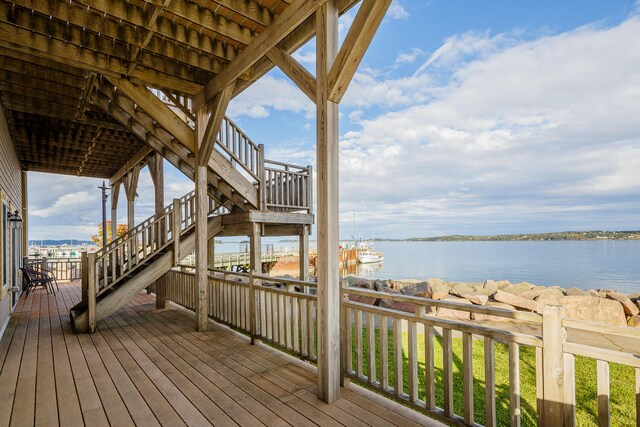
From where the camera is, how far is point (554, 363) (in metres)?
1.72

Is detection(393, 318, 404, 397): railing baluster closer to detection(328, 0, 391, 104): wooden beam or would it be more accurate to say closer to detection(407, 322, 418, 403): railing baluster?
detection(407, 322, 418, 403): railing baluster

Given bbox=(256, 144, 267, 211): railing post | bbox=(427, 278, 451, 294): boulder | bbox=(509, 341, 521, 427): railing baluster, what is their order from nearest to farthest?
bbox=(509, 341, 521, 427): railing baluster < bbox=(256, 144, 267, 211): railing post < bbox=(427, 278, 451, 294): boulder

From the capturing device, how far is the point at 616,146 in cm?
3119

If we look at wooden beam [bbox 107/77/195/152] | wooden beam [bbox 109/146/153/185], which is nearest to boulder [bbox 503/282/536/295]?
wooden beam [bbox 107/77/195/152]

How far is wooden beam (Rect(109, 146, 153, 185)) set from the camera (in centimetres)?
800

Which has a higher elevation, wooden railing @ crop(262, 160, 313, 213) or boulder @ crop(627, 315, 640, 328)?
wooden railing @ crop(262, 160, 313, 213)

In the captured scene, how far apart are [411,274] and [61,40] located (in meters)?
33.3

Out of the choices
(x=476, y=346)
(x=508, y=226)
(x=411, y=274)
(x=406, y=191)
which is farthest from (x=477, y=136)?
(x=476, y=346)

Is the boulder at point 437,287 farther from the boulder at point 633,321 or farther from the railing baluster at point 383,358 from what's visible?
the railing baluster at point 383,358

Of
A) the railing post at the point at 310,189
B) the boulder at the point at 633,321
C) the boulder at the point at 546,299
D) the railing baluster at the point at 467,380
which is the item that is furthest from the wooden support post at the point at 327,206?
the boulder at the point at 633,321

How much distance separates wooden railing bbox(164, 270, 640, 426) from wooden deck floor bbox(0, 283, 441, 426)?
0.25m

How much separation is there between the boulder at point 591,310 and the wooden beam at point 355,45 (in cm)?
730

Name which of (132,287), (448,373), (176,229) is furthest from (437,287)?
(132,287)

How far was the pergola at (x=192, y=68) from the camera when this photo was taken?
106 inches
